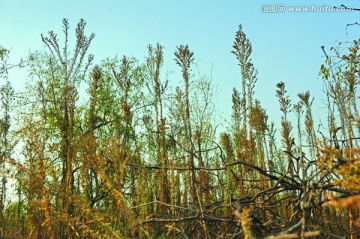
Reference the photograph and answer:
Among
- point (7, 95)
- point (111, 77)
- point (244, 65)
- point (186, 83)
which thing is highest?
point (111, 77)

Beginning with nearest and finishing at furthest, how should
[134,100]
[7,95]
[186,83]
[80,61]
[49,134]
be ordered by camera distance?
1. [80,61]
2. [186,83]
3. [7,95]
4. [49,134]
5. [134,100]

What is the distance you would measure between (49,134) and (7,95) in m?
3.52

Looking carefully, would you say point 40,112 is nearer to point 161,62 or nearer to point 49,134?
point 49,134

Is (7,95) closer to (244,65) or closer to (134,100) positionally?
(134,100)

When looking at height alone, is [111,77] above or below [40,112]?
above

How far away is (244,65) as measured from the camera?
12250 mm

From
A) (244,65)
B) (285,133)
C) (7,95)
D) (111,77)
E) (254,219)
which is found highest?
(111,77)

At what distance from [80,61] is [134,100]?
12.2 meters

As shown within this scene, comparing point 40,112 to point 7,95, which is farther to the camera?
point 40,112

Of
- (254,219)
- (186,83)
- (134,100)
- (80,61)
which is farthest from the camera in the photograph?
(134,100)

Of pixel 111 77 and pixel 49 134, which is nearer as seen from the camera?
pixel 49 134

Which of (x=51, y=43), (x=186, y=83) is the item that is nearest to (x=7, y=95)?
(x=51, y=43)

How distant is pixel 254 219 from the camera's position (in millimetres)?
2643

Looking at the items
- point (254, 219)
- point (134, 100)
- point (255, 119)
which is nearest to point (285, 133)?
point (255, 119)
